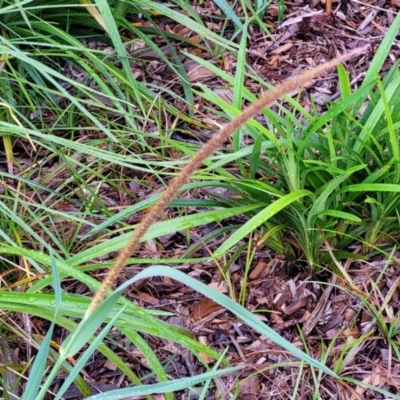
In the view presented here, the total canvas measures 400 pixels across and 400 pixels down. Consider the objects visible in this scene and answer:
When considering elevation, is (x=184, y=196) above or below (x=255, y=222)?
below

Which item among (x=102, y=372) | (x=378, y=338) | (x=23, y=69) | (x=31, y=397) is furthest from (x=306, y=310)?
(x=23, y=69)

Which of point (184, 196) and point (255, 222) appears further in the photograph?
point (184, 196)

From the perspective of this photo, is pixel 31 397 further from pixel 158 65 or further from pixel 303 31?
pixel 303 31

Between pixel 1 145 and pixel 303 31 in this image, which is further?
pixel 303 31

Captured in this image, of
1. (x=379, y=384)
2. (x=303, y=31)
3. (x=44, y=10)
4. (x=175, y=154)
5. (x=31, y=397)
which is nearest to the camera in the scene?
(x=31, y=397)

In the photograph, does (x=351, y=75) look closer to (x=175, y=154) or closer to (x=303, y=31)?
(x=303, y=31)

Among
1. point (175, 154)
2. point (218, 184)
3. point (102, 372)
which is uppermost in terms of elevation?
point (218, 184)

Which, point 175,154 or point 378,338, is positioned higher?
point 175,154

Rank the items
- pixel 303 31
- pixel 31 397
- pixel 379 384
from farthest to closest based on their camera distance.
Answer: pixel 303 31 → pixel 379 384 → pixel 31 397

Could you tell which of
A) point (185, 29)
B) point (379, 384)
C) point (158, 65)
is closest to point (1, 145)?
point (158, 65)
